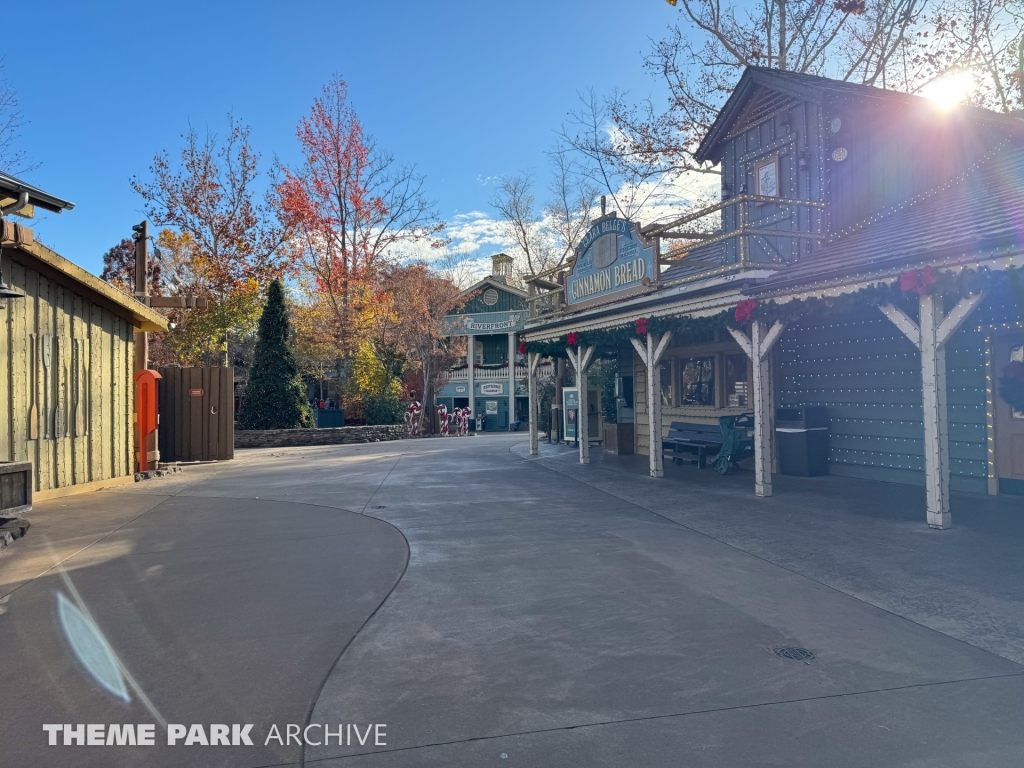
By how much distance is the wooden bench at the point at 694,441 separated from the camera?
12.8 meters

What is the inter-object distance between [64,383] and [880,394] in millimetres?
12305

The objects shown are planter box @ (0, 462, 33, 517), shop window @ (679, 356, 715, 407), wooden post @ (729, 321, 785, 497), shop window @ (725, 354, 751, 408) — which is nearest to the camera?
planter box @ (0, 462, 33, 517)

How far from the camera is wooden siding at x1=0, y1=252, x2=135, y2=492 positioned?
9.51m

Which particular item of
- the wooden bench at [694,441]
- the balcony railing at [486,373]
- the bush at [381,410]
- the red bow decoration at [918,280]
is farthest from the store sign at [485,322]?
the red bow decoration at [918,280]

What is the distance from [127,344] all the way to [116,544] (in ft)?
20.7

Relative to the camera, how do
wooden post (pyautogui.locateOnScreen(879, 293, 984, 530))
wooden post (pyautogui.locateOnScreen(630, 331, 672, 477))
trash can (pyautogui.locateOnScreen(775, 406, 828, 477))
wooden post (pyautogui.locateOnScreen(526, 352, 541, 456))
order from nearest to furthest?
wooden post (pyautogui.locateOnScreen(879, 293, 984, 530)) → trash can (pyautogui.locateOnScreen(775, 406, 828, 477)) → wooden post (pyautogui.locateOnScreen(630, 331, 672, 477)) → wooden post (pyautogui.locateOnScreen(526, 352, 541, 456))

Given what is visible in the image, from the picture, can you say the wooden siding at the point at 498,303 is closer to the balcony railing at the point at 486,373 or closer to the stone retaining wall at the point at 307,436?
the balcony railing at the point at 486,373

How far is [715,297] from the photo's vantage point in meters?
9.92

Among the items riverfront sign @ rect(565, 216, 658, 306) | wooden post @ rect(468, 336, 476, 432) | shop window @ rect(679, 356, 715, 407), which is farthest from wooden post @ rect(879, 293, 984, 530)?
wooden post @ rect(468, 336, 476, 432)

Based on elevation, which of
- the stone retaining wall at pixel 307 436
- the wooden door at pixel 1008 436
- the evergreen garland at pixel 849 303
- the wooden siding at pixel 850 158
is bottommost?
the stone retaining wall at pixel 307 436

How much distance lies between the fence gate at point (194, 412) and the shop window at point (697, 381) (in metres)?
9.95

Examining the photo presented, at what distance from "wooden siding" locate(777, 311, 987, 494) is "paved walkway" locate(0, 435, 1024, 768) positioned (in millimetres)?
1031

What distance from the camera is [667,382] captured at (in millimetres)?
15383

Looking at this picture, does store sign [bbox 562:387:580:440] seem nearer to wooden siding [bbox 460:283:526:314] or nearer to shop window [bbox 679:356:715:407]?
shop window [bbox 679:356:715:407]
